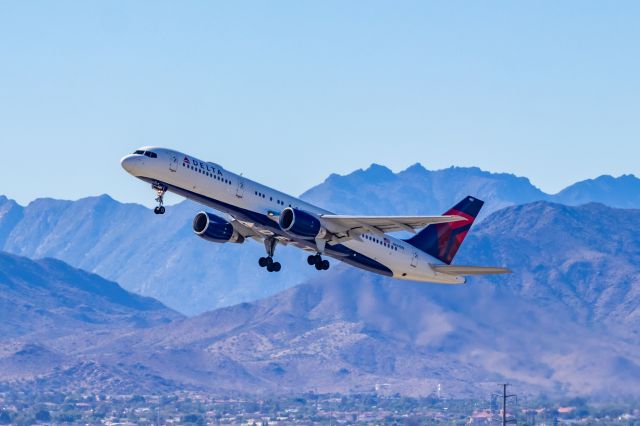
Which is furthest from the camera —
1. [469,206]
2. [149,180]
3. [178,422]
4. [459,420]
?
[178,422]

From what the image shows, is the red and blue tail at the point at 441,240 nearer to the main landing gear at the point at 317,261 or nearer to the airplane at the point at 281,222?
the airplane at the point at 281,222

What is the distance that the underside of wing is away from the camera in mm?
81875

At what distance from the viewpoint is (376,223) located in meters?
83.6

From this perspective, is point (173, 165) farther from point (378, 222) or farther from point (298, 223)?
point (378, 222)

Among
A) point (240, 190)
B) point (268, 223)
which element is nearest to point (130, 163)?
point (240, 190)

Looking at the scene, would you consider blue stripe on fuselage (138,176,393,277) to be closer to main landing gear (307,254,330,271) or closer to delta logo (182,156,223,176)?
main landing gear (307,254,330,271)

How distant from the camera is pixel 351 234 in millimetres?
85438

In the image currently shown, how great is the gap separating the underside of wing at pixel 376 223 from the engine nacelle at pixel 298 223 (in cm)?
133

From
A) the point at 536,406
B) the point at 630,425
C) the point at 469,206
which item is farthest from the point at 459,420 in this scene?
the point at 469,206

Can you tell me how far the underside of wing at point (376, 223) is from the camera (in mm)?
81875

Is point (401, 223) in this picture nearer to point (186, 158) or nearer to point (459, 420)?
point (186, 158)

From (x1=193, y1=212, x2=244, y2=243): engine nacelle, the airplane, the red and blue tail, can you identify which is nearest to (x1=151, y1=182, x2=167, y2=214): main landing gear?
the airplane

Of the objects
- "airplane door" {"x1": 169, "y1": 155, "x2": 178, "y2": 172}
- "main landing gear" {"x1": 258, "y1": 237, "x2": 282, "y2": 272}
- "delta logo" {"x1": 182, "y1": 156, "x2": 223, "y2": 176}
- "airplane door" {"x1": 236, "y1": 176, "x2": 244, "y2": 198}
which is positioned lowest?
"main landing gear" {"x1": 258, "y1": 237, "x2": 282, "y2": 272}

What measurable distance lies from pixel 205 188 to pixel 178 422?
122191 mm
